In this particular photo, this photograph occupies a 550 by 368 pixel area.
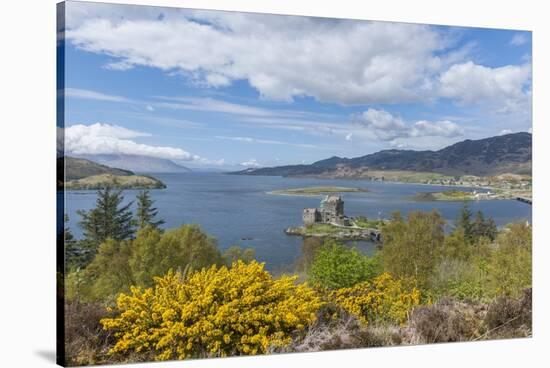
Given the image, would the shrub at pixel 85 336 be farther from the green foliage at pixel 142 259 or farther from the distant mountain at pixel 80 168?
the distant mountain at pixel 80 168

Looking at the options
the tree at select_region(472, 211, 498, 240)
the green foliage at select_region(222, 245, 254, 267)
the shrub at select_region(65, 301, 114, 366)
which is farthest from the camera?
the tree at select_region(472, 211, 498, 240)

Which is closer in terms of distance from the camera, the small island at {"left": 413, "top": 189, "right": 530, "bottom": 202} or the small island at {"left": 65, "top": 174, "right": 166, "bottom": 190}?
the small island at {"left": 65, "top": 174, "right": 166, "bottom": 190}

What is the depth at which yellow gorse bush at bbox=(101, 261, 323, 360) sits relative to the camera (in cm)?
834

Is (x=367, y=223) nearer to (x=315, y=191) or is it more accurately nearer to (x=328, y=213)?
(x=328, y=213)

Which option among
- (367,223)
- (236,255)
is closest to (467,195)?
(367,223)

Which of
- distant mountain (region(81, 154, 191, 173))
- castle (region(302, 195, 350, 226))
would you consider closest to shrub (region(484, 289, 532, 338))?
castle (region(302, 195, 350, 226))

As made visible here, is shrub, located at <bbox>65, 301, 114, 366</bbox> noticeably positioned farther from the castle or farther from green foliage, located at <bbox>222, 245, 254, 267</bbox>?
the castle

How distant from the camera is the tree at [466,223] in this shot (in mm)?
10430

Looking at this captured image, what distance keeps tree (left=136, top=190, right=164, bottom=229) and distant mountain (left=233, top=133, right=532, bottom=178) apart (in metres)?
3.04

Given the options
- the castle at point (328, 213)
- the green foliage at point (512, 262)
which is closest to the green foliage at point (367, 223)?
the castle at point (328, 213)

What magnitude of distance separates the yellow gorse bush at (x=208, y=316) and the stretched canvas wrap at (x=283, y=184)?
0.08 feet

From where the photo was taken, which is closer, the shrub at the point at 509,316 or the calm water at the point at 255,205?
the calm water at the point at 255,205

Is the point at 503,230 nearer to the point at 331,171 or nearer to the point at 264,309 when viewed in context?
the point at 331,171

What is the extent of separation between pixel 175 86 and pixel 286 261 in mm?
2559
